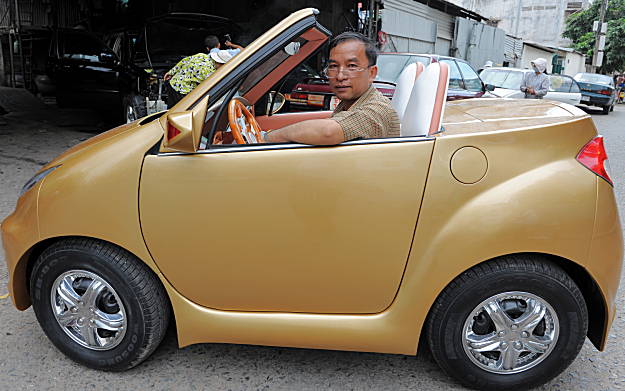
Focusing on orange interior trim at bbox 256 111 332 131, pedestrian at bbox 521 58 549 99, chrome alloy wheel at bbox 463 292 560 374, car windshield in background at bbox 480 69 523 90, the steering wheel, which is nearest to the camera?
chrome alloy wheel at bbox 463 292 560 374

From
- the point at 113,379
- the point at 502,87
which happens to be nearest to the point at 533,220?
the point at 113,379

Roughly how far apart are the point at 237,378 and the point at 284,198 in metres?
1.00

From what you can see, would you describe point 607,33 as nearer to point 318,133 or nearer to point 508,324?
point 508,324

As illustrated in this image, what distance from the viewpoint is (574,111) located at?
254 cm

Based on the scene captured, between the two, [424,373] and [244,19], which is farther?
Answer: [244,19]

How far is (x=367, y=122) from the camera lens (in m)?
2.24

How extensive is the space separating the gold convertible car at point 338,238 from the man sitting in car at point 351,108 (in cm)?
7

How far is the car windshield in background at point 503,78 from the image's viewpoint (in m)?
13.0

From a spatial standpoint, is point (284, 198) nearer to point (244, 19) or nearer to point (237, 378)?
point (237, 378)

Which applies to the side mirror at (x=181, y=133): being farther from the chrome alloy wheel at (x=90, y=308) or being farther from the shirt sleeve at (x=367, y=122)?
the chrome alloy wheel at (x=90, y=308)

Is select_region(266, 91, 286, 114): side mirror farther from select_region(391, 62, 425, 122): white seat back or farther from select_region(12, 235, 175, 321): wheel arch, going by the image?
select_region(12, 235, 175, 321): wheel arch

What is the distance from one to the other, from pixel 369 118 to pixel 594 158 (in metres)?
1.01

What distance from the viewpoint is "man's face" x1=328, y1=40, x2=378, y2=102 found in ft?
7.88

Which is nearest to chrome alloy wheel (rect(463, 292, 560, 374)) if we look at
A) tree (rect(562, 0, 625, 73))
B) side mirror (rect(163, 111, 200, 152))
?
side mirror (rect(163, 111, 200, 152))
